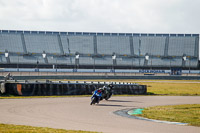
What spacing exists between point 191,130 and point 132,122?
2.88 meters

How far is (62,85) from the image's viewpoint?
36469 mm

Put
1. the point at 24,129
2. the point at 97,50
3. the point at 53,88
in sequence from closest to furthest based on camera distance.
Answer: the point at 24,129 → the point at 53,88 → the point at 97,50

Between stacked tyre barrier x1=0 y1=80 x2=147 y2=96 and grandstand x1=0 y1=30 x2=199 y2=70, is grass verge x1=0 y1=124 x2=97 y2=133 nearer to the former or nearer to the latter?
stacked tyre barrier x1=0 y1=80 x2=147 y2=96

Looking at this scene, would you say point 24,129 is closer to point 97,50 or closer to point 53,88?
point 53,88

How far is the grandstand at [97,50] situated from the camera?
96312mm

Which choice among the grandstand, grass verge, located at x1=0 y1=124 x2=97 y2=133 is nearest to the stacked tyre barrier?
grass verge, located at x1=0 y1=124 x2=97 y2=133

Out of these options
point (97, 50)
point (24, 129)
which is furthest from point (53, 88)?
point (97, 50)

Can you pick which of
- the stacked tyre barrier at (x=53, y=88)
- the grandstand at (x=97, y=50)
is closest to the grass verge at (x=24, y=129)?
the stacked tyre barrier at (x=53, y=88)

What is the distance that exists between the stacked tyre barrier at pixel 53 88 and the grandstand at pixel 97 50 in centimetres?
5466

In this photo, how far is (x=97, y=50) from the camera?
4023 inches

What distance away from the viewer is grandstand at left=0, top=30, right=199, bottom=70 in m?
96.3

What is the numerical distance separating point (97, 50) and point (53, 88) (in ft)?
218

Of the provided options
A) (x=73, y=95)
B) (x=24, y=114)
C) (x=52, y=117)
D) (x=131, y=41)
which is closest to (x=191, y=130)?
(x=52, y=117)

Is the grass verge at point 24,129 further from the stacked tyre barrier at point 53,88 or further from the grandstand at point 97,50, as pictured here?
the grandstand at point 97,50
